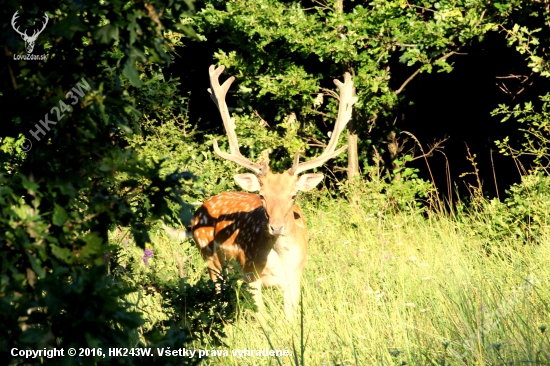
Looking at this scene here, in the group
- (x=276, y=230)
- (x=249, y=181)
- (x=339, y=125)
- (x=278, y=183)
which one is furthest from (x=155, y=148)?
(x=276, y=230)

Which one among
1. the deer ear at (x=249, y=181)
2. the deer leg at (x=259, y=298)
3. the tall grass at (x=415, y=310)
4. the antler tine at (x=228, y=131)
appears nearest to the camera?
the tall grass at (x=415, y=310)

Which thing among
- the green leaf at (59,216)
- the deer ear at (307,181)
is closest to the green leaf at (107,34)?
the green leaf at (59,216)

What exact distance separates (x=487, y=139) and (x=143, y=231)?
8727 mm

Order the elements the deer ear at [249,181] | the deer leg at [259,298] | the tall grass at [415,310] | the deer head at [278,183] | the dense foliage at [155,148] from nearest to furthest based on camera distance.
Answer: the dense foliage at [155,148] < the tall grass at [415,310] < the deer leg at [259,298] < the deer head at [278,183] < the deer ear at [249,181]

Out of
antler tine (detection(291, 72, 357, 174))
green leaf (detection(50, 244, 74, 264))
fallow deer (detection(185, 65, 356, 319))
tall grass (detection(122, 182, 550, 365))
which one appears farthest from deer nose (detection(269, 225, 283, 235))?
green leaf (detection(50, 244, 74, 264))

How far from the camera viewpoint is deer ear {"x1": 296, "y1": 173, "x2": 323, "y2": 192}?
685 cm

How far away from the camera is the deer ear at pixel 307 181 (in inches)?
270

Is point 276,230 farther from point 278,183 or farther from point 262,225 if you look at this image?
point 262,225

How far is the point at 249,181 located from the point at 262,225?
0.40 meters

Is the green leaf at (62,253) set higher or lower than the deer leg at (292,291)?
lower

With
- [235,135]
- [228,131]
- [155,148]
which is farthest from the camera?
[155,148]

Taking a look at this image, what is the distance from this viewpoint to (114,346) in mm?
2498

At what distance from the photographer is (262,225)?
686cm

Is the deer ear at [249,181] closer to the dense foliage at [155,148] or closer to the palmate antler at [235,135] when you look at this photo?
the palmate antler at [235,135]
